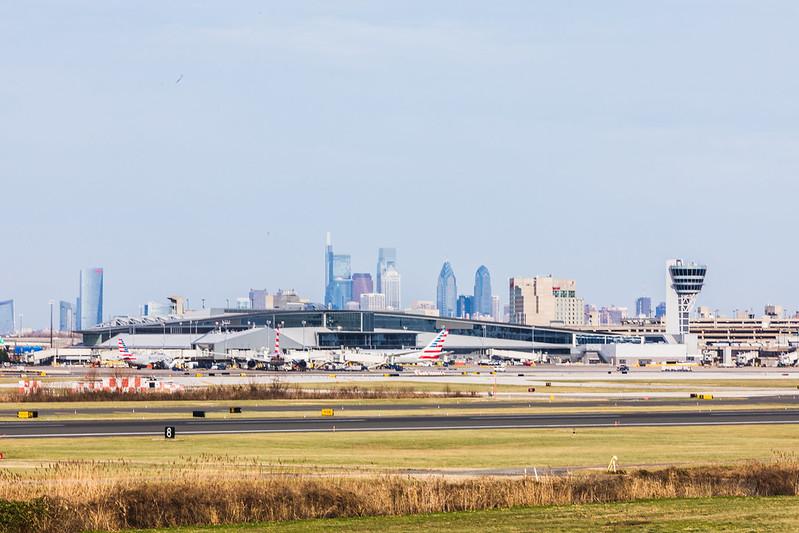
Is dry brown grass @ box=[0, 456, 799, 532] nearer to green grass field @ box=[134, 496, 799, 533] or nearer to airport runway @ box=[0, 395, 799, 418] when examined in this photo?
green grass field @ box=[134, 496, 799, 533]

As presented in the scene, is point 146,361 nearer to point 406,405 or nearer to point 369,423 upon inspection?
point 406,405

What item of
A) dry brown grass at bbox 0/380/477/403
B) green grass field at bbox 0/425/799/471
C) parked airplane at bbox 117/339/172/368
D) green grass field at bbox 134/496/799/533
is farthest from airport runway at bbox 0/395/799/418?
parked airplane at bbox 117/339/172/368

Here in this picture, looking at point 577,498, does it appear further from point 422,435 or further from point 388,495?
point 422,435

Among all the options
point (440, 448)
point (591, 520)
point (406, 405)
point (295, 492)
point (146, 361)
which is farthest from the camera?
point (146, 361)

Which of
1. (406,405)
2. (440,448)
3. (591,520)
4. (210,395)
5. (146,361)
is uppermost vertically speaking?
(146,361)

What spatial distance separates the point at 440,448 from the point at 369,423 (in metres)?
15.0

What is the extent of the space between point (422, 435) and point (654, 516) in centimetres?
2815

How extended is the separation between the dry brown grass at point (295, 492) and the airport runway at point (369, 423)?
2058 cm

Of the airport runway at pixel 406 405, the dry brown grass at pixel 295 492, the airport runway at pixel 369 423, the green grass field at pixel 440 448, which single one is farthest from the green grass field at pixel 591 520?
the airport runway at pixel 406 405

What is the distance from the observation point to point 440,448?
49031 millimetres

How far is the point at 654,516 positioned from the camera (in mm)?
27797

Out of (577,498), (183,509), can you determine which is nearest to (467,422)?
(577,498)

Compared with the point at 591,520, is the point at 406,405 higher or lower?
lower

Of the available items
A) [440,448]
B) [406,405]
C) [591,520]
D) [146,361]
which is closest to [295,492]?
[591,520]
